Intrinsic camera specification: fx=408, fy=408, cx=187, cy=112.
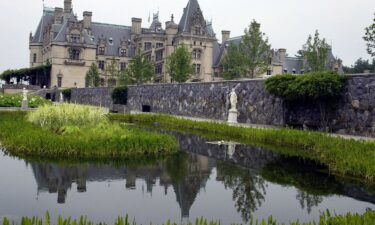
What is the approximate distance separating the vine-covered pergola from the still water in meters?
70.6

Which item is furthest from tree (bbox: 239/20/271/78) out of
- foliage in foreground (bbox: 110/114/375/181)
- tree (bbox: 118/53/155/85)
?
foliage in foreground (bbox: 110/114/375/181)

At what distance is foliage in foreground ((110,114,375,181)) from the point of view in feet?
30.0

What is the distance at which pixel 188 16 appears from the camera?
7025 cm

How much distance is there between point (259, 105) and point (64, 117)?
11.7 metres

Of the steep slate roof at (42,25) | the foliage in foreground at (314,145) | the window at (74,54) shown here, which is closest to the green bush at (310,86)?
the foliage in foreground at (314,145)

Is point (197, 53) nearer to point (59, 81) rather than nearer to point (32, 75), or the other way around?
point (59, 81)

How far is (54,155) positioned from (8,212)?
484 cm

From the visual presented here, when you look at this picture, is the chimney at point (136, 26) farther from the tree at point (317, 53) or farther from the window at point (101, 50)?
the tree at point (317, 53)

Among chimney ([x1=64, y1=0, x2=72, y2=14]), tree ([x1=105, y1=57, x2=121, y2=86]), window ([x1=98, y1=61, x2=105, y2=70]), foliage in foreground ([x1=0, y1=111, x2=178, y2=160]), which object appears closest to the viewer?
foliage in foreground ([x1=0, y1=111, x2=178, y2=160])

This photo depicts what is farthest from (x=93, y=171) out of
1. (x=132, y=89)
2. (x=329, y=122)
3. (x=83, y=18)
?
(x=83, y=18)

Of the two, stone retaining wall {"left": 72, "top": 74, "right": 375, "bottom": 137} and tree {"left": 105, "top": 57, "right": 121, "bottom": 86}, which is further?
tree {"left": 105, "top": 57, "right": 121, "bottom": 86}

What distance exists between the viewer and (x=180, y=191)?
7.24 meters

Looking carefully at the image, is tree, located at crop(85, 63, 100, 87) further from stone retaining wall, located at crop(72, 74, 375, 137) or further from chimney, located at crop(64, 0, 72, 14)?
stone retaining wall, located at crop(72, 74, 375, 137)

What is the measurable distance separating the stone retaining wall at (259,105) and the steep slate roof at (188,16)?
3157 centimetres
